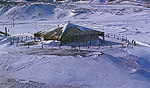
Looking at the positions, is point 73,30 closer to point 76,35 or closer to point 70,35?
point 76,35

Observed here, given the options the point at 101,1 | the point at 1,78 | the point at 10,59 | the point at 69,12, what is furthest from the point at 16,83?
the point at 101,1

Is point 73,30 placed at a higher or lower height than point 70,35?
higher

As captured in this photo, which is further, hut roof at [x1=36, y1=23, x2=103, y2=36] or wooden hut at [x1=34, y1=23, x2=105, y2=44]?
hut roof at [x1=36, y1=23, x2=103, y2=36]

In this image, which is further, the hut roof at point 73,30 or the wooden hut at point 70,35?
the hut roof at point 73,30

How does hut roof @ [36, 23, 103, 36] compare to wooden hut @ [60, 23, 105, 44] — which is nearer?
wooden hut @ [60, 23, 105, 44]

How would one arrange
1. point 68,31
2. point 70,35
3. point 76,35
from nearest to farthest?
1. point 70,35
2. point 76,35
3. point 68,31

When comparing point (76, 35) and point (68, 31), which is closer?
Result: point (76, 35)

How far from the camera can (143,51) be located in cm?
2123

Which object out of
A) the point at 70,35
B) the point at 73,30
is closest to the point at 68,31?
the point at 73,30

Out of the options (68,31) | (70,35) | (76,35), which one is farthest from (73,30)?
(70,35)

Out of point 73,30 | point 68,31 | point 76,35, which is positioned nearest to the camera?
point 76,35

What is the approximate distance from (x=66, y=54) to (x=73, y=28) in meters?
8.37

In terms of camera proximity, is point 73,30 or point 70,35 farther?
point 73,30

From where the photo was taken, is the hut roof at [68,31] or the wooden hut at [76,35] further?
the hut roof at [68,31]
